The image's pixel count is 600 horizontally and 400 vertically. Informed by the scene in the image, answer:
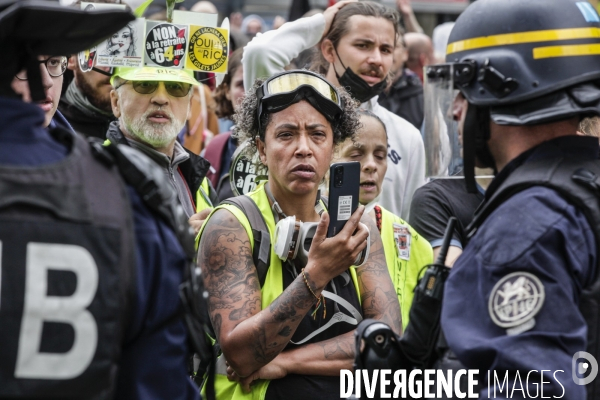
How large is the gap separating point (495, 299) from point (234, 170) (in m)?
2.67

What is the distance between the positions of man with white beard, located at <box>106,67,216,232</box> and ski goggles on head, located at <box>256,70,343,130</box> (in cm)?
91

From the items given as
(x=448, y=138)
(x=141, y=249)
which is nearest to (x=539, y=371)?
(x=141, y=249)

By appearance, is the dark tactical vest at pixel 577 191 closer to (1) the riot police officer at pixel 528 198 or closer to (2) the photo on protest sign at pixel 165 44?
(1) the riot police officer at pixel 528 198

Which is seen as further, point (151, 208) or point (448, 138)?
point (448, 138)

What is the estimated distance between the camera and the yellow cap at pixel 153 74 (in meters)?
4.60

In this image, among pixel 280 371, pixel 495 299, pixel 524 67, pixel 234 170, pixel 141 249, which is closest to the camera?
pixel 141 249

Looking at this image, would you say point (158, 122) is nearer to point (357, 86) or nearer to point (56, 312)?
point (357, 86)

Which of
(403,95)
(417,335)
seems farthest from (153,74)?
(403,95)

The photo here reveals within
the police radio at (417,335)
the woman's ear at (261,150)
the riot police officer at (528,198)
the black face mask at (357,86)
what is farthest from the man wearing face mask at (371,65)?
the police radio at (417,335)

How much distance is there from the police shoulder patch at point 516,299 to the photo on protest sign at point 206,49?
2.62 metres

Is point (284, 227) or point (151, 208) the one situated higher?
point (151, 208)

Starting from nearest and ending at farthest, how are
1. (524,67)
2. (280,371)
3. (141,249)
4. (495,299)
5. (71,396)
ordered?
(71,396), (141,249), (495,299), (524,67), (280,371)

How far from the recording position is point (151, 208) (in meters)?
2.22

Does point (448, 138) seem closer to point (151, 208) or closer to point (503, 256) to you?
point (503, 256)
